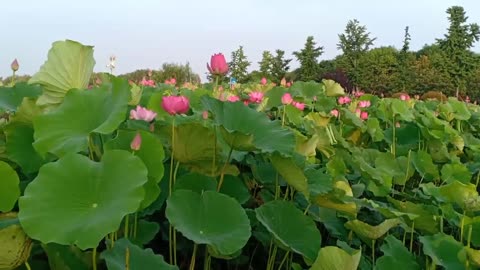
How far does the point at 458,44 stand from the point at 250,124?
23271 millimetres

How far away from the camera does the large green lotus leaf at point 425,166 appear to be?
1.42 metres

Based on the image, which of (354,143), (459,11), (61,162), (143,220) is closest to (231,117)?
(143,220)

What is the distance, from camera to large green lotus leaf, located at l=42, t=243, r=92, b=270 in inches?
29.5

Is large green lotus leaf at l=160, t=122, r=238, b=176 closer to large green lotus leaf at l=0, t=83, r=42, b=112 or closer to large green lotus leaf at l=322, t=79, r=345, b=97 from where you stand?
large green lotus leaf at l=0, t=83, r=42, b=112

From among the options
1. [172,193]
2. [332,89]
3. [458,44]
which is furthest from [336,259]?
[458,44]

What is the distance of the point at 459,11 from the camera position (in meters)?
22.0

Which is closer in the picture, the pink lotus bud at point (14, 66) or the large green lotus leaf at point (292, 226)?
the large green lotus leaf at point (292, 226)

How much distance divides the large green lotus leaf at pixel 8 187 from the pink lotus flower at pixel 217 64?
1.66 feet

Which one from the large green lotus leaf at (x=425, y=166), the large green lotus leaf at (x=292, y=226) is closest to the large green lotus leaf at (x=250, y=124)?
the large green lotus leaf at (x=292, y=226)

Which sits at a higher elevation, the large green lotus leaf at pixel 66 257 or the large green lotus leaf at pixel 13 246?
the large green lotus leaf at pixel 13 246

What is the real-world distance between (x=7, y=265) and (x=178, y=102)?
1.08 ft

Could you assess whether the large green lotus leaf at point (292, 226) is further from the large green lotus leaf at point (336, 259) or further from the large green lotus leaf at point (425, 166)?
the large green lotus leaf at point (425, 166)

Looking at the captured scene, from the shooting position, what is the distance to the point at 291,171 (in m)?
0.88

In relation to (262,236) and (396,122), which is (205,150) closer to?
(262,236)
